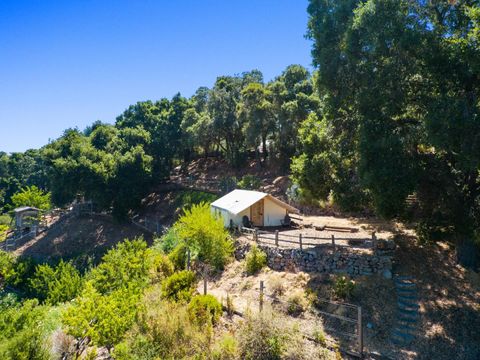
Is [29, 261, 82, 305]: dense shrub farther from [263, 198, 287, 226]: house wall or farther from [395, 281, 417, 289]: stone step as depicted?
[395, 281, 417, 289]: stone step

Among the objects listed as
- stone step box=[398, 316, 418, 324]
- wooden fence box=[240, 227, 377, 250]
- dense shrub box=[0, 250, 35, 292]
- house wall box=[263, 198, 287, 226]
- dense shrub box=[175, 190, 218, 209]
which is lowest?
dense shrub box=[0, 250, 35, 292]

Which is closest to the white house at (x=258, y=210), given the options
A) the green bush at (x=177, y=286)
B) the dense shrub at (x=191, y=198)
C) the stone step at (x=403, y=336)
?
the green bush at (x=177, y=286)

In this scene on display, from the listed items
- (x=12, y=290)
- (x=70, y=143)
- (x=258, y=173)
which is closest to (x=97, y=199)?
(x=70, y=143)

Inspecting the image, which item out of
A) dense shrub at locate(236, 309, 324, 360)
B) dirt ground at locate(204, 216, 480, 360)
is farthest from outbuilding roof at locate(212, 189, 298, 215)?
dense shrub at locate(236, 309, 324, 360)

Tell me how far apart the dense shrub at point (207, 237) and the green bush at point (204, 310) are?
4.50 m

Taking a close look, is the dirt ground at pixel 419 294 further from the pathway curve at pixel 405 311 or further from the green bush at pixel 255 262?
the green bush at pixel 255 262

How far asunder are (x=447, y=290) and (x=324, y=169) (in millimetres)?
8804

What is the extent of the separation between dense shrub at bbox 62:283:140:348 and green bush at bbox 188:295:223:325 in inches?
89.2

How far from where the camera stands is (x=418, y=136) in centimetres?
1313

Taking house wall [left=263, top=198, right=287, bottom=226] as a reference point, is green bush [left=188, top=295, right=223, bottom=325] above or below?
below

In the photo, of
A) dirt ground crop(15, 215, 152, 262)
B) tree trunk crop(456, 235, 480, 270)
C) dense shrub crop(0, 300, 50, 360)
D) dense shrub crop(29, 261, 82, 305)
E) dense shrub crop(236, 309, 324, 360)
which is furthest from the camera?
dirt ground crop(15, 215, 152, 262)

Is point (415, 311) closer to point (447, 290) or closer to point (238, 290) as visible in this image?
point (447, 290)

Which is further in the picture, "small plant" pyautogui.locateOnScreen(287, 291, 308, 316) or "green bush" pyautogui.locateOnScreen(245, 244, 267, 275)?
"green bush" pyautogui.locateOnScreen(245, 244, 267, 275)

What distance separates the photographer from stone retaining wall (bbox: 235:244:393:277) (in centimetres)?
1477
